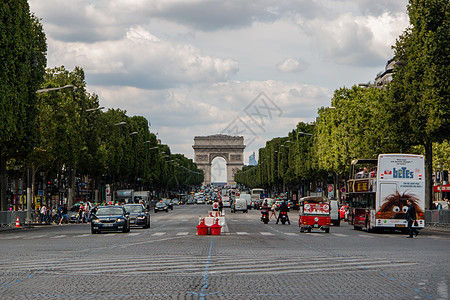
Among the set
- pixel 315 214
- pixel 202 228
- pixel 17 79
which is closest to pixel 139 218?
pixel 17 79

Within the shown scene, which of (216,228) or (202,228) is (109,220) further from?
(216,228)

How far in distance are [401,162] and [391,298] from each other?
1140 inches

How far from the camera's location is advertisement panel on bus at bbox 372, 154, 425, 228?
40562 mm

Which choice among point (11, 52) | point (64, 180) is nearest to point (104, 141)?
point (64, 180)

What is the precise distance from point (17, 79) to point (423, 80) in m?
25.2

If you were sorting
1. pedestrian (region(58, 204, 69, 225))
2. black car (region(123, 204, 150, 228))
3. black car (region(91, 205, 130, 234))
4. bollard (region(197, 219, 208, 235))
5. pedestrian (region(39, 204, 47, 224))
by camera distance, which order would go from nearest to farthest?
bollard (region(197, 219, 208, 235))
black car (region(91, 205, 130, 234))
black car (region(123, 204, 150, 228))
pedestrian (region(39, 204, 47, 224))
pedestrian (region(58, 204, 69, 225))

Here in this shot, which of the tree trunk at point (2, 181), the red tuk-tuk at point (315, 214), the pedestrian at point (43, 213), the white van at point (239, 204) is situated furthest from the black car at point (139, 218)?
the white van at point (239, 204)

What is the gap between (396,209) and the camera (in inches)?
1612

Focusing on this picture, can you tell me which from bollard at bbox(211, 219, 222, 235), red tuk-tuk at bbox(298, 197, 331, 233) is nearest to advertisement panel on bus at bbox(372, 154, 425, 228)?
red tuk-tuk at bbox(298, 197, 331, 233)

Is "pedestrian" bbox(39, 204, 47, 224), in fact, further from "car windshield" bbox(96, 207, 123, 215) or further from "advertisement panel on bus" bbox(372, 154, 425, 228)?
"advertisement panel on bus" bbox(372, 154, 425, 228)

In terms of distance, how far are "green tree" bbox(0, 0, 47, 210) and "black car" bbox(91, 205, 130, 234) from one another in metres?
7.79

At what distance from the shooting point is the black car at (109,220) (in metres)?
41.8

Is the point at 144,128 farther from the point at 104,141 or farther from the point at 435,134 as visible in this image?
the point at 435,134

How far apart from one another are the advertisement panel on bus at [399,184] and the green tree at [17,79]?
21.2 m
